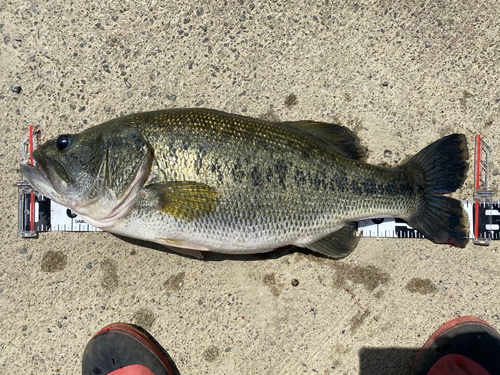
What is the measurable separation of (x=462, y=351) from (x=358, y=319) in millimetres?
826

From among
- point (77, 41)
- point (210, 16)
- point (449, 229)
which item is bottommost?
point (449, 229)

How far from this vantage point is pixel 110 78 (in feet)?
8.46

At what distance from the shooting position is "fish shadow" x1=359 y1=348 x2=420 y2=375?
8.28 ft

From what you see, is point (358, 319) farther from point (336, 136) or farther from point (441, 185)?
point (336, 136)

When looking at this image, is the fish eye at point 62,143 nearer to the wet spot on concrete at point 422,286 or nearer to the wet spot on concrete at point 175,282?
the wet spot on concrete at point 175,282

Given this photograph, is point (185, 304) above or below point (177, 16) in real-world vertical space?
below

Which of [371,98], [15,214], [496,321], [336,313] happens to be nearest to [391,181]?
[371,98]

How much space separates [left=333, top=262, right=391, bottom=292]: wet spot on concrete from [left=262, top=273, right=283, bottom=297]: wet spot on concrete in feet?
1.47

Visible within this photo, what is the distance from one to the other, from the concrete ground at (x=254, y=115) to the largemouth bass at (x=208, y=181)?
53 centimetres

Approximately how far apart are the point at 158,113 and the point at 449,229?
2240 mm

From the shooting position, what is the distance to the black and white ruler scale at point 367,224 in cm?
251

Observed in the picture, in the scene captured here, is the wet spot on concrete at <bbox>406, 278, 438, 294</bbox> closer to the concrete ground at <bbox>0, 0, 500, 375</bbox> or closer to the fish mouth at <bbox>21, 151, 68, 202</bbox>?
the concrete ground at <bbox>0, 0, 500, 375</bbox>

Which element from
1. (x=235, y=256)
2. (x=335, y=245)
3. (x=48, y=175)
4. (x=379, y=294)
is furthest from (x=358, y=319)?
(x=48, y=175)

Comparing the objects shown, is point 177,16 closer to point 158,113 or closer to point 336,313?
point 158,113
